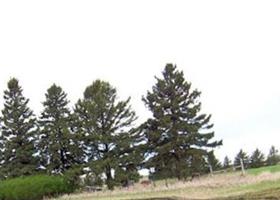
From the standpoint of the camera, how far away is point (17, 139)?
57531 mm

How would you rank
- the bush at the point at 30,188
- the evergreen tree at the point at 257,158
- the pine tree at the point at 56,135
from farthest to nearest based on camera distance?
the evergreen tree at the point at 257,158 < the pine tree at the point at 56,135 < the bush at the point at 30,188

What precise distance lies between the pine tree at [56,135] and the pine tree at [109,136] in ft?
9.14

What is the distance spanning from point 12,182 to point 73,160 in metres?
9.20

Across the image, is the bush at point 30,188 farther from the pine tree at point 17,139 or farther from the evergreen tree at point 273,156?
the evergreen tree at point 273,156

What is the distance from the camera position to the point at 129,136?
5369cm

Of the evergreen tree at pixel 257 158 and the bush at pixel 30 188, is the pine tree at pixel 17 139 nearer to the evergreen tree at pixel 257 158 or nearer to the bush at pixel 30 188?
the bush at pixel 30 188

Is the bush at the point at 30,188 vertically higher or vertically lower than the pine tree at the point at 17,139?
lower

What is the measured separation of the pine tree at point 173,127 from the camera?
2083 inches

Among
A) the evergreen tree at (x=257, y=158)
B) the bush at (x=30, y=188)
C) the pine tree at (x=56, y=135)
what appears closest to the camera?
the bush at (x=30, y=188)

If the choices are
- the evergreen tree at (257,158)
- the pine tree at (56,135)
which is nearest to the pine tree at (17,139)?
the pine tree at (56,135)

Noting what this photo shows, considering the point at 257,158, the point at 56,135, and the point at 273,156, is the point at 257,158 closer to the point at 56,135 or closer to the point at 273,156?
the point at 273,156

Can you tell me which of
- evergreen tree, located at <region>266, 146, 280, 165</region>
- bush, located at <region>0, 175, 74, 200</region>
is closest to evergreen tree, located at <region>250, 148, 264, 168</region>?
evergreen tree, located at <region>266, 146, 280, 165</region>

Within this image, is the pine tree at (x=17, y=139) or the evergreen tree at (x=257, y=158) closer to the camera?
the pine tree at (x=17, y=139)

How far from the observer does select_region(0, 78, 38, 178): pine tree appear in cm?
5747
